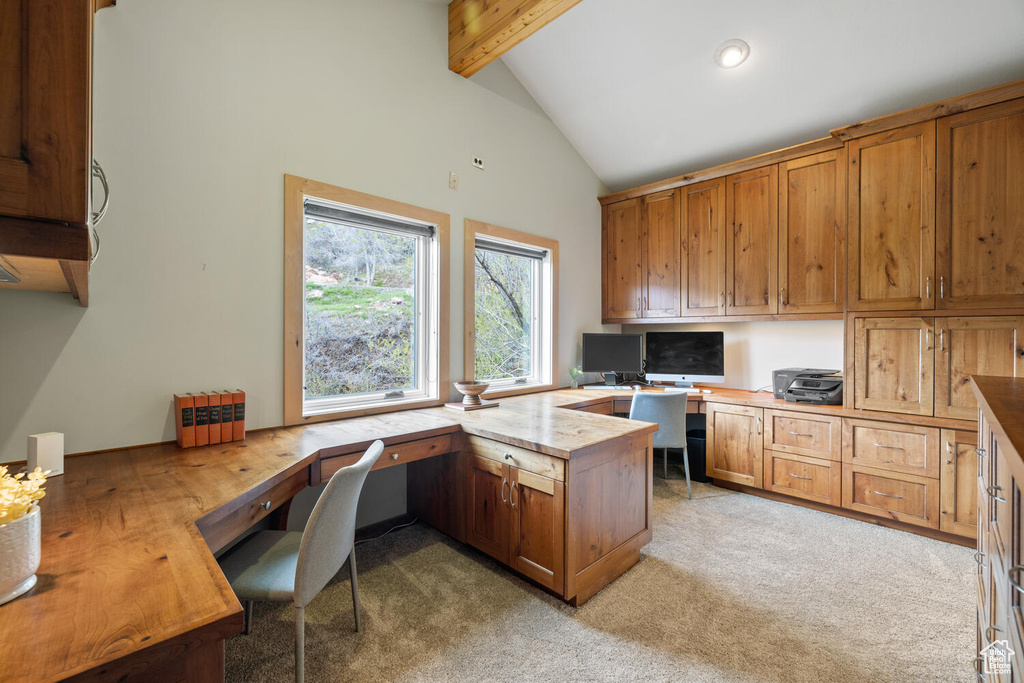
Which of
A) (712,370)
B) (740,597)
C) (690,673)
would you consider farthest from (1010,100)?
(690,673)

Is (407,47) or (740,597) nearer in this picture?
(740,597)

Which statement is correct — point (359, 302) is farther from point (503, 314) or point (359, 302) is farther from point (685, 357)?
point (685, 357)

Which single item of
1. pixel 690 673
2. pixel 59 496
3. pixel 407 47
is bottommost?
pixel 690 673

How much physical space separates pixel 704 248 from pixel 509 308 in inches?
67.0

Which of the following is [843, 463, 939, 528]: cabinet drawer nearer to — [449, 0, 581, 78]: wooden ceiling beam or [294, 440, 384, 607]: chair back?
[294, 440, 384, 607]: chair back

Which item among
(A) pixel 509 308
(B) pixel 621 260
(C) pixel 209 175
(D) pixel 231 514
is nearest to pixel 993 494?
(D) pixel 231 514

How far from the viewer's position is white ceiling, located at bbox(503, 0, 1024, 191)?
257 centimetres

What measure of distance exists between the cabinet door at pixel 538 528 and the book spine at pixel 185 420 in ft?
4.74

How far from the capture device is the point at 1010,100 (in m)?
2.42

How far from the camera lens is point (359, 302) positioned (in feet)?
9.06

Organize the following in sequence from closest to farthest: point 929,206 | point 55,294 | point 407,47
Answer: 1. point 55,294
2. point 929,206
3. point 407,47

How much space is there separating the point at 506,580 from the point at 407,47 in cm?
319

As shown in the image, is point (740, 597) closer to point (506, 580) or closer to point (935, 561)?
point (506, 580)

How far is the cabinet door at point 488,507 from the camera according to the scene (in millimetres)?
2213
